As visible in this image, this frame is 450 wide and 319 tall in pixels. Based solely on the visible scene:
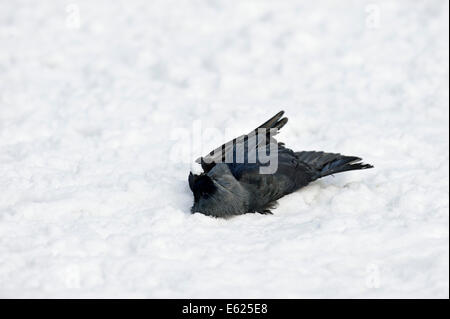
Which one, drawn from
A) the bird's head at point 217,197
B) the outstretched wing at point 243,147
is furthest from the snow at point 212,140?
the outstretched wing at point 243,147

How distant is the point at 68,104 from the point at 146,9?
2143 mm

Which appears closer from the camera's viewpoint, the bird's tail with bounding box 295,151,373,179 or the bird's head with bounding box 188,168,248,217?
the bird's head with bounding box 188,168,248,217

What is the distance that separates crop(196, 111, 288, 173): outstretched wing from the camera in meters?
4.70

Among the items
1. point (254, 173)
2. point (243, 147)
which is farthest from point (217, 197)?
point (243, 147)

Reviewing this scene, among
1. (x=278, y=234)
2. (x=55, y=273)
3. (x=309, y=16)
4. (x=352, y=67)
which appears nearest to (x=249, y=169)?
(x=278, y=234)

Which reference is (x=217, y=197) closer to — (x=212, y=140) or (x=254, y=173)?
(x=254, y=173)

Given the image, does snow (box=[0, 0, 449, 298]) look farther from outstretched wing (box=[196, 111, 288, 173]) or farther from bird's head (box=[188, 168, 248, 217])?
outstretched wing (box=[196, 111, 288, 173])

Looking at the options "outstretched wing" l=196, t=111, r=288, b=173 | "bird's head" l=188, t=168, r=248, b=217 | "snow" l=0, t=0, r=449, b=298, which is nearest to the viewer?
"snow" l=0, t=0, r=449, b=298

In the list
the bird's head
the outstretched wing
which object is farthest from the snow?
the outstretched wing

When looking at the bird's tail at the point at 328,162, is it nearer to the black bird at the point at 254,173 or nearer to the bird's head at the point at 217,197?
the black bird at the point at 254,173

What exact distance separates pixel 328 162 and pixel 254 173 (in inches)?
24.6

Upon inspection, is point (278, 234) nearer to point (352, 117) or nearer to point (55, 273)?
point (55, 273)

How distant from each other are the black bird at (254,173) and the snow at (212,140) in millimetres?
95

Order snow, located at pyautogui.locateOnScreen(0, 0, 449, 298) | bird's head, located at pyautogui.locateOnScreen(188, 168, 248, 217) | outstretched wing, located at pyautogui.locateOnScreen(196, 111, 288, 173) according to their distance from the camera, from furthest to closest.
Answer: outstretched wing, located at pyautogui.locateOnScreen(196, 111, 288, 173)
bird's head, located at pyautogui.locateOnScreen(188, 168, 248, 217)
snow, located at pyautogui.locateOnScreen(0, 0, 449, 298)
